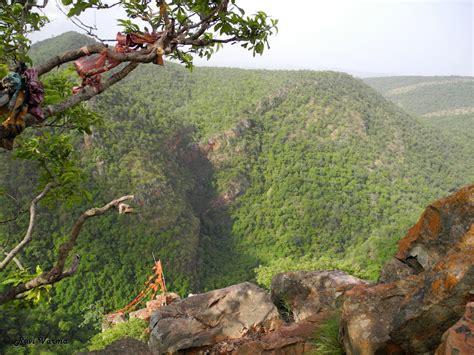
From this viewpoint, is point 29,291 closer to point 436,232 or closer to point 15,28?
point 15,28

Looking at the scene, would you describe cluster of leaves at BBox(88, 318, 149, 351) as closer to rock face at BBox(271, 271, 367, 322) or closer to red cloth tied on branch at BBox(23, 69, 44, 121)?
rock face at BBox(271, 271, 367, 322)

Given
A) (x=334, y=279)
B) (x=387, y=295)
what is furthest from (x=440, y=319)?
(x=334, y=279)

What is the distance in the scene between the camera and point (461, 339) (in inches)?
141

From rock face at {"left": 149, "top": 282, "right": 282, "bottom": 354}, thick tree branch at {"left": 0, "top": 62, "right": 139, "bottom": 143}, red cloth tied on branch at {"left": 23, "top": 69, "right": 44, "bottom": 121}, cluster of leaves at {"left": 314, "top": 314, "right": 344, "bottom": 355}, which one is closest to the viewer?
red cloth tied on branch at {"left": 23, "top": 69, "right": 44, "bottom": 121}

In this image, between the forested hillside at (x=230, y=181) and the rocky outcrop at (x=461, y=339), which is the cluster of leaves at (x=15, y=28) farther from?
the forested hillside at (x=230, y=181)

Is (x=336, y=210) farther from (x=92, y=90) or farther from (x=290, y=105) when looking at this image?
(x=92, y=90)

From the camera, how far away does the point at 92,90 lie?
4492 millimetres

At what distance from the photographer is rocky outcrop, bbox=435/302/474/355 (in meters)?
3.49

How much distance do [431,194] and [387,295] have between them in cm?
7729

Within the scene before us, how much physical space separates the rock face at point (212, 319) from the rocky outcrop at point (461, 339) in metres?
8.04

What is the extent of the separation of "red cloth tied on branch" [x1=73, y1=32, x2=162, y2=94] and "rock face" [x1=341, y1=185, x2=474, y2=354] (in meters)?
4.66

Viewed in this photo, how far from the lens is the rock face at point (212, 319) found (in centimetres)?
1116

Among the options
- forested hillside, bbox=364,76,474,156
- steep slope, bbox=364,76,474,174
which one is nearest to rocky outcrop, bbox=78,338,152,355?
steep slope, bbox=364,76,474,174

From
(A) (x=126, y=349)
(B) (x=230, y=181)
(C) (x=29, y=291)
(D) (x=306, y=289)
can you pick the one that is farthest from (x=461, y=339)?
(B) (x=230, y=181)
